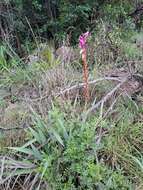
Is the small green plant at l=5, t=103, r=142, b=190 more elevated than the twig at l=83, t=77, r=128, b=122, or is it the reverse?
the twig at l=83, t=77, r=128, b=122

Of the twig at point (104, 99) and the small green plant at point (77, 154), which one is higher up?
the twig at point (104, 99)

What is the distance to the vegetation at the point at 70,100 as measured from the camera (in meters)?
3.10

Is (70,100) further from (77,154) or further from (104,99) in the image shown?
(77,154)

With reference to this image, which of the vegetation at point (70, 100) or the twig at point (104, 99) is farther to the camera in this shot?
the twig at point (104, 99)

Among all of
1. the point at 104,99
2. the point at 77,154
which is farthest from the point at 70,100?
the point at 77,154

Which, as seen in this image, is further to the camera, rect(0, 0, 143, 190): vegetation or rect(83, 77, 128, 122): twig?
rect(83, 77, 128, 122): twig

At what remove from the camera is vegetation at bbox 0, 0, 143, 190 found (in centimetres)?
310

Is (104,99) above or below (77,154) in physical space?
above

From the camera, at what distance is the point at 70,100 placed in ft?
12.2

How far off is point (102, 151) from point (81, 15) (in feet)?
8.63

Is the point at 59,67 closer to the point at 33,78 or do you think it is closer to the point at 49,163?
the point at 33,78

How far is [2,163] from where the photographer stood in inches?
124

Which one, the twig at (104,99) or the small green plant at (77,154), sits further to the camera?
the twig at (104,99)

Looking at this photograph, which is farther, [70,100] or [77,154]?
[70,100]
